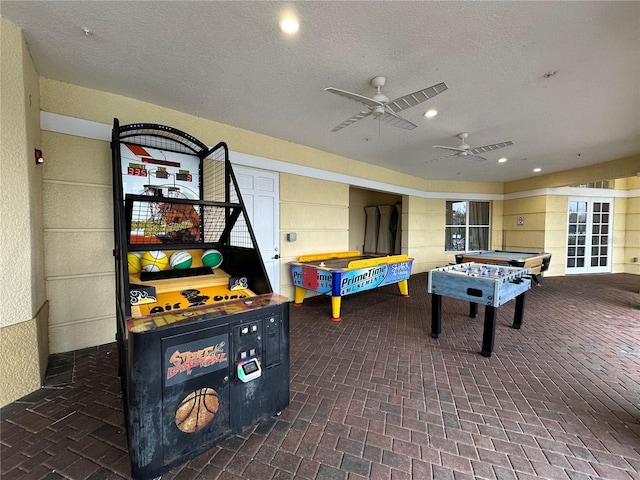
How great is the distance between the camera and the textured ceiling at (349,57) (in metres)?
1.90

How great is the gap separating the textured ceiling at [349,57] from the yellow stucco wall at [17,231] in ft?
1.15

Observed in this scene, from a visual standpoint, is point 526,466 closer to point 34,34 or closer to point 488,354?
point 488,354

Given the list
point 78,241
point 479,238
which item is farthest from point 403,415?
point 479,238

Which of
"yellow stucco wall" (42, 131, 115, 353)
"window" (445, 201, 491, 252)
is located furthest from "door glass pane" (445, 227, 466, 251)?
"yellow stucco wall" (42, 131, 115, 353)

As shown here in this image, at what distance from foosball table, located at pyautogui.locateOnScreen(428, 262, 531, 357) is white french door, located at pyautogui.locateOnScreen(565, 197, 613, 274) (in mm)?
6432

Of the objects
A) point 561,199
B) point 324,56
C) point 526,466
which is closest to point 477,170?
point 561,199

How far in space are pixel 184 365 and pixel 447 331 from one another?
129 inches

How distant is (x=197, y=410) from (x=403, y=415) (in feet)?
4.77

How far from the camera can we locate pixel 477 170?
685cm

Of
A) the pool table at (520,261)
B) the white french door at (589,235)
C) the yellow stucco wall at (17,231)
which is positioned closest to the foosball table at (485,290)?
the pool table at (520,261)

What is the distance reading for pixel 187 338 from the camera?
1510 millimetres

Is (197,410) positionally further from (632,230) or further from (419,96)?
(632,230)

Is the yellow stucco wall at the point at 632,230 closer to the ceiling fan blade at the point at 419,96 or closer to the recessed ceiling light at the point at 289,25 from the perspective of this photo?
the ceiling fan blade at the point at 419,96

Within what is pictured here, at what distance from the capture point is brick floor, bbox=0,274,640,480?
1523 millimetres
